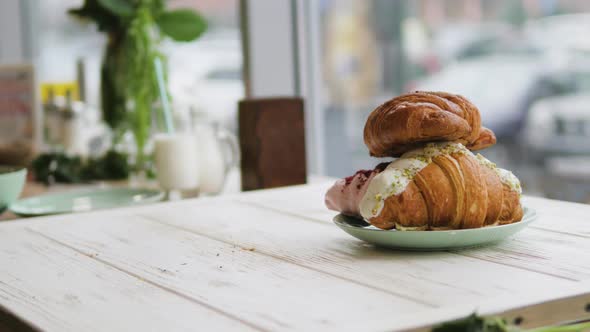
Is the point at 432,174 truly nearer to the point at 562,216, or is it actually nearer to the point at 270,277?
the point at 270,277

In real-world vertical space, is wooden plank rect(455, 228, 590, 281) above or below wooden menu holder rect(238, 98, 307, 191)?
below

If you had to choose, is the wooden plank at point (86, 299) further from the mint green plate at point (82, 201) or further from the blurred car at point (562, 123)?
the blurred car at point (562, 123)

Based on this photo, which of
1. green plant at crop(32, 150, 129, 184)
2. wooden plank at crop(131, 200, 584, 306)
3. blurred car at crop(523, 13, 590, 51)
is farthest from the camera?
blurred car at crop(523, 13, 590, 51)

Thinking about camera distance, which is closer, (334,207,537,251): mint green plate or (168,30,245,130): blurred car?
(334,207,537,251): mint green plate

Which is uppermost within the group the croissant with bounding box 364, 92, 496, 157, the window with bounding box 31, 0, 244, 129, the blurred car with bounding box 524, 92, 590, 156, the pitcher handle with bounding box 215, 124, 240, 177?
the window with bounding box 31, 0, 244, 129

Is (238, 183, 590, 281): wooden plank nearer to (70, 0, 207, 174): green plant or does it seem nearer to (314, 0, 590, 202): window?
(70, 0, 207, 174): green plant

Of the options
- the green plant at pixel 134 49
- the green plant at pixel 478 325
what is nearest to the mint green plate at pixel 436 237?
the green plant at pixel 478 325

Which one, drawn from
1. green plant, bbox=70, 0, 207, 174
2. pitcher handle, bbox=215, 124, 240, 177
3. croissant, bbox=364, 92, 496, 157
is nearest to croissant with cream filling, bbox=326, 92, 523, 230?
croissant, bbox=364, 92, 496, 157

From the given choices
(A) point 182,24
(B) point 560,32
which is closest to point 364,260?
(A) point 182,24

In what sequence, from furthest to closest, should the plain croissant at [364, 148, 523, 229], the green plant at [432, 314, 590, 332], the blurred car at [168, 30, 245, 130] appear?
the blurred car at [168, 30, 245, 130], the plain croissant at [364, 148, 523, 229], the green plant at [432, 314, 590, 332]
